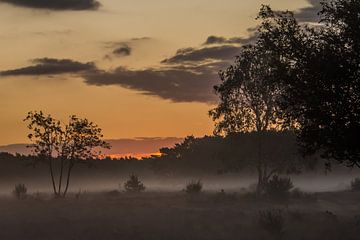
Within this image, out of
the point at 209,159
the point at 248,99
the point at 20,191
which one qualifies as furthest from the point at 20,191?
the point at 209,159

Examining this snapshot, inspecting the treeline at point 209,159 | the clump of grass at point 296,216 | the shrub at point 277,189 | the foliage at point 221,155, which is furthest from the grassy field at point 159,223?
the foliage at point 221,155

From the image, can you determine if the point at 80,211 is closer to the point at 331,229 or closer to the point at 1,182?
the point at 331,229

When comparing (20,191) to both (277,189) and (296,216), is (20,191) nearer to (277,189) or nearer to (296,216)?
(277,189)

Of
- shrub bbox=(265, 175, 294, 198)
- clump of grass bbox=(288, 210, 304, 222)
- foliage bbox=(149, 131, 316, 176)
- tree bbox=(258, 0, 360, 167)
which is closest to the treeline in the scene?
foliage bbox=(149, 131, 316, 176)

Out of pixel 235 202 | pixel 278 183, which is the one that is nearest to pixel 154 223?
pixel 235 202

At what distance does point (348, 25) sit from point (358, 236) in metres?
14.2

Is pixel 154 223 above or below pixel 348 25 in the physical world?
below

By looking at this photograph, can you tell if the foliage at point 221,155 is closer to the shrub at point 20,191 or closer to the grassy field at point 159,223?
the grassy field at point 159,223

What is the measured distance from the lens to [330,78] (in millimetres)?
24484

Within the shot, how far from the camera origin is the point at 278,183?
5381cm

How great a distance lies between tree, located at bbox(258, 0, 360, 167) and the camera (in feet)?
80.2

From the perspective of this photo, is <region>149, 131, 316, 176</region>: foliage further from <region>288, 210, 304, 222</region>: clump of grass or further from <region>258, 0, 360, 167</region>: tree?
<region>258, 0, 360, 167</region>: tree

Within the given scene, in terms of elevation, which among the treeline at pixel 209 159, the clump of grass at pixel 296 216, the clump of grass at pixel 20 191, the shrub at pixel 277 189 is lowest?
the clump of grass at pixel 296 216

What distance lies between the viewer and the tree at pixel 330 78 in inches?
962
